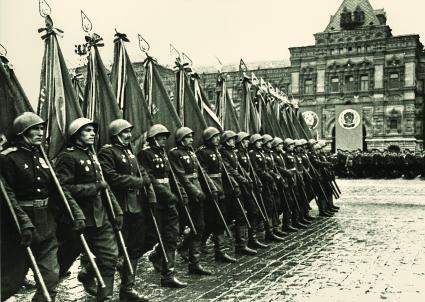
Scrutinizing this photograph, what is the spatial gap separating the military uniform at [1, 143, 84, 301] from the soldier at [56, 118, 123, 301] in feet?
1.35

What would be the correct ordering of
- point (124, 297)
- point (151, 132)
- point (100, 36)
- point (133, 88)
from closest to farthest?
point (124, 297), point (151, 132), point (100, 36), point (133, 88)

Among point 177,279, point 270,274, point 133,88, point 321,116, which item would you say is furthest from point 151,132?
point 321,116

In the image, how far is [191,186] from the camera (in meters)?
6.39

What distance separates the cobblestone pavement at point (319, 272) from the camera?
5344 mm

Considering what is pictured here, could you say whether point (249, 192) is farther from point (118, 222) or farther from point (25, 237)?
point (25, 237)

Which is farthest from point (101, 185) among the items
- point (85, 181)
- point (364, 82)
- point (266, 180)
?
point (364, 82)

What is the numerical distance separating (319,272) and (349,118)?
33844mm

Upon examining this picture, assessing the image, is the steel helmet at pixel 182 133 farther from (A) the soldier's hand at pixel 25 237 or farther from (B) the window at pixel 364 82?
(B) the window at pixel 364 82

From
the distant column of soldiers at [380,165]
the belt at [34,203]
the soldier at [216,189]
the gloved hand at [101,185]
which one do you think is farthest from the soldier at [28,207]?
the distant column of soldiers at [380,165]

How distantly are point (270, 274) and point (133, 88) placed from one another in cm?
292

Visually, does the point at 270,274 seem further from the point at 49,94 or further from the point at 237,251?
the point at 49,94

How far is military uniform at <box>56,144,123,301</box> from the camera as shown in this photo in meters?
4.82

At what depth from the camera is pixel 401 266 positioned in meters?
6.67

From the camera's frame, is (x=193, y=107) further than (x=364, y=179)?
No
